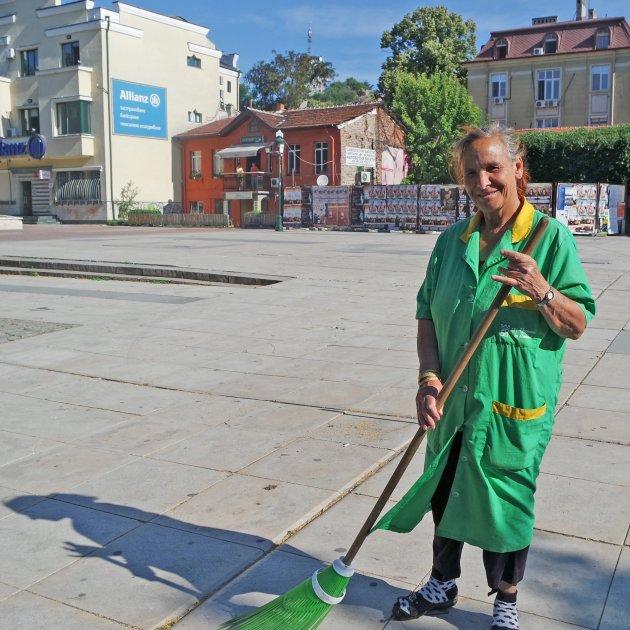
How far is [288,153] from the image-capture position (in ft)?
146

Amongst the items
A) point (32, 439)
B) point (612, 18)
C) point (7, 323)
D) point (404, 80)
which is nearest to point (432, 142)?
point (404, 80)

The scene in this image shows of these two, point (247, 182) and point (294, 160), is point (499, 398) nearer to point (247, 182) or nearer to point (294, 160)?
point (294, 160)

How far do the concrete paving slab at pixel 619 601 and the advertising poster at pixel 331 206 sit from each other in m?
31.2

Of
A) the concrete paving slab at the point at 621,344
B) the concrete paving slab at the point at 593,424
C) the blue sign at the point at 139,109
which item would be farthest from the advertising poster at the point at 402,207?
the concrete paving slab at the point at 593,424

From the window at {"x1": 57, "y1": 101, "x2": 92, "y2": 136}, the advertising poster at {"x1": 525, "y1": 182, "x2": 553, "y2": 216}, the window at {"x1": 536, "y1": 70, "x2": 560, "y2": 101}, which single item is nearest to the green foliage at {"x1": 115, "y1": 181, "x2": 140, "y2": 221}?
the window at {"x1": 57, "y1": 101, "x2": 92, "y2": 136}

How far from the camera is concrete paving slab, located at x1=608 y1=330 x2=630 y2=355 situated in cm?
776

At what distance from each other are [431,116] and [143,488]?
44.1 meters

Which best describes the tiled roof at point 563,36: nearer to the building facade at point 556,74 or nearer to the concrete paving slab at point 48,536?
the building facade at point 556,74

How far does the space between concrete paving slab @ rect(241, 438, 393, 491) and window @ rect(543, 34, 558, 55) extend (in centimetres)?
5101

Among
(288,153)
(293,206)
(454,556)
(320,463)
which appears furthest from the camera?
(288,153)

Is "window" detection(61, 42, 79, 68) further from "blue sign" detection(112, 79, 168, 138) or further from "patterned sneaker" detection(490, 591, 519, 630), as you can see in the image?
"patterned sneaker" detection(490, 591, 519, 630)

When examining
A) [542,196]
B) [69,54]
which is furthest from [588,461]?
[69,54]

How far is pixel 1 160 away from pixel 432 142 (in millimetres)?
28749

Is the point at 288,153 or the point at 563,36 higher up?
the point at 563,36
